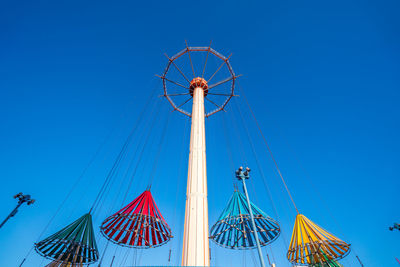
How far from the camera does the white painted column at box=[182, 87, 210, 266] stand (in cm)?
829

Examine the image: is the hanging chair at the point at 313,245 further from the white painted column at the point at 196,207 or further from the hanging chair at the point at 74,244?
the hanging chair at the point at 74,244

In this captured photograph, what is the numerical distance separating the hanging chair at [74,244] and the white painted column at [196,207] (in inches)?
319

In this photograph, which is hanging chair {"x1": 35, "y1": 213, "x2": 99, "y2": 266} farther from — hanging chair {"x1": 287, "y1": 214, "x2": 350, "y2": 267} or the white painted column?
hanging chair {"x1": 287, "y1": 214, "x2": 350, "y2": 267}

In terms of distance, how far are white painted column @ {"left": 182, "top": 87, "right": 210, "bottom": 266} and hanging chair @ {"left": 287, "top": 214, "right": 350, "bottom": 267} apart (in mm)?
9308

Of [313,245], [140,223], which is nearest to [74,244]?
[140,223]

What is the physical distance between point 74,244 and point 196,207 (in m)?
8.70

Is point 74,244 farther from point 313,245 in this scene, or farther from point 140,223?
point 313,245

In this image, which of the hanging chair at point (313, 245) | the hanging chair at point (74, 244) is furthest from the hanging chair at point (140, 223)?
the hanging chair at point (313, 245)

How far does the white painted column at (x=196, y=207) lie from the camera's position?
8289 millimetres

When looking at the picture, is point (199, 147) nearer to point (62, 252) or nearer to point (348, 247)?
point (62, 252)

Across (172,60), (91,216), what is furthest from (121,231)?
(172,60)

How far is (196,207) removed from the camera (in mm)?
9578

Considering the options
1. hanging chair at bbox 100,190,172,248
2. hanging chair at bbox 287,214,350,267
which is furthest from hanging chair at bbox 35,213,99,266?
hanging chair at bbox 287,214,350,267

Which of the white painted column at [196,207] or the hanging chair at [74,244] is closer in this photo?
the white painted column at [196,207]
